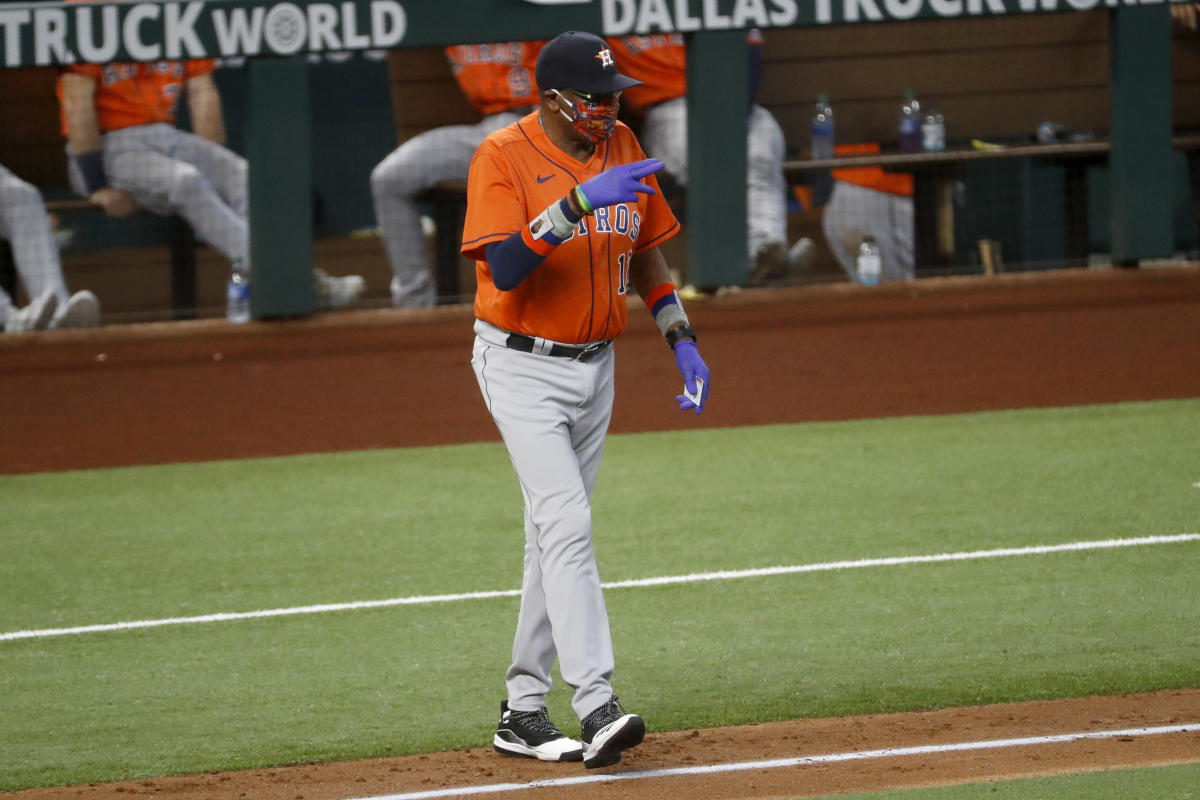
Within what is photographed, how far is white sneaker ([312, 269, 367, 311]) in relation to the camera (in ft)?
31.0

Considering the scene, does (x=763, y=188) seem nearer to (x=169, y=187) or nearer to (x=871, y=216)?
(x=871, y=216)

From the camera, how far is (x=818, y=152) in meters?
9.88

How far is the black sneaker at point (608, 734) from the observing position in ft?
12.7

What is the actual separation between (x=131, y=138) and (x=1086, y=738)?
7.17 m

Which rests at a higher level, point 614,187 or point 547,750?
point 614,187

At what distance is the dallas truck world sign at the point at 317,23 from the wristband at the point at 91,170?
71cm

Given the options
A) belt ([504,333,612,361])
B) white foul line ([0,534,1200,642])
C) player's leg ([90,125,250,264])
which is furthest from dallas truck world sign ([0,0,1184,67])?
belt ([504,333,612,361])

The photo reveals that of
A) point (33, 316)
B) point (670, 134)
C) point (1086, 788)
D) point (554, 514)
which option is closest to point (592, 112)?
point (554, 514)

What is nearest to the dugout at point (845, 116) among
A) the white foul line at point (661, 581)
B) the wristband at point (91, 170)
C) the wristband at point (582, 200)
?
the wristband at point (91, 170)

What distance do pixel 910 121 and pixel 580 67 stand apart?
21.1ft

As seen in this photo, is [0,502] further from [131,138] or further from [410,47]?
[410,47]

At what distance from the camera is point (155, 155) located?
31.1ft

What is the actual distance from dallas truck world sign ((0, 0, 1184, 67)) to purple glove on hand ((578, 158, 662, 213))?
5.47m

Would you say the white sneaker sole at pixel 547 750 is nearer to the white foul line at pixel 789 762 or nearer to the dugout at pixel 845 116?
the white foul line at pixel 789 762
